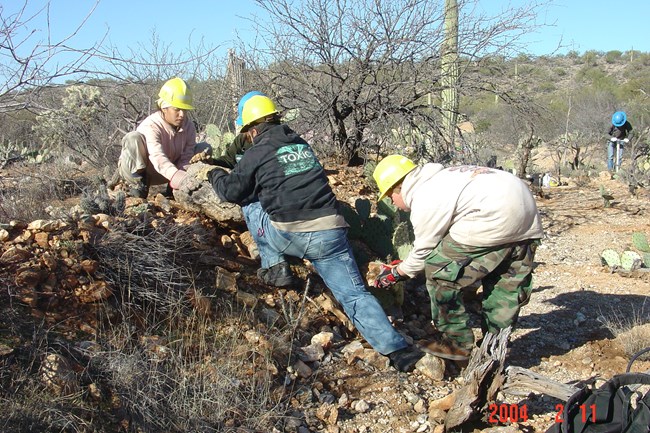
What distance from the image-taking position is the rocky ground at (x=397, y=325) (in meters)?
3.71

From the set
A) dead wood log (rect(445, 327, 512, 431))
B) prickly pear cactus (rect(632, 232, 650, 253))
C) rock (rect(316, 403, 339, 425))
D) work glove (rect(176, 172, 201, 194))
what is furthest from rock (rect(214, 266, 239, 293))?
prickly pear cactus (rect(632, 232, 650, 253))

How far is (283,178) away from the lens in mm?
4273

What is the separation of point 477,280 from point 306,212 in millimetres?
1190

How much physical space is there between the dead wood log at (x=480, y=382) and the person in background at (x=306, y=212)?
0.61 meters

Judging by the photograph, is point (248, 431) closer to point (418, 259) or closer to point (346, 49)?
point (418, 259)

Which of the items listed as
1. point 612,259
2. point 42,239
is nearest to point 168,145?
point 42,239

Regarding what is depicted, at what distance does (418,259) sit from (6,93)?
2717 millimetres

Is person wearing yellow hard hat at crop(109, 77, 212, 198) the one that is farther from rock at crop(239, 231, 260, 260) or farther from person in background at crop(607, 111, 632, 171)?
person in background at crop(607, 111, 632, 171)

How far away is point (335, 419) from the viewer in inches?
141

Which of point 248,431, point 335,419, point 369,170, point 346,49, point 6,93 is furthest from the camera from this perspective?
point 346,49

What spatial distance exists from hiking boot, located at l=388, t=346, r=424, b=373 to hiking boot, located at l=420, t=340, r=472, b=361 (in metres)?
0.08

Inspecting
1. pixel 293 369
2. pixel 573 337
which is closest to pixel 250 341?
pixel 293 369

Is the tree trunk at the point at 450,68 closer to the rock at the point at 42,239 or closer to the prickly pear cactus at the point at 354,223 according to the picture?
the prickly pear cactus at the point at 354,223

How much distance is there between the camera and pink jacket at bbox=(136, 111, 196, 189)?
17.9 ft
